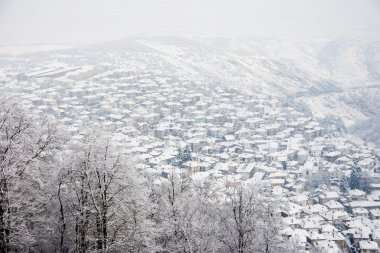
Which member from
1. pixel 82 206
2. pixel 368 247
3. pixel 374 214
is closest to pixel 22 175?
pixel 82 206

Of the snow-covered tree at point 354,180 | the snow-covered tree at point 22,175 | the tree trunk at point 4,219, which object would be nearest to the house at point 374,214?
the snow-covered tree at point 354,180

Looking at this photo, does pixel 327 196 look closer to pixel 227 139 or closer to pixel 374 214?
pixel 374 214

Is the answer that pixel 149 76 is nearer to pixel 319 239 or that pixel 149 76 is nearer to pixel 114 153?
pixel 319 239

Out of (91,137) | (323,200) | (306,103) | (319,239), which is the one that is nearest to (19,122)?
(91,137)

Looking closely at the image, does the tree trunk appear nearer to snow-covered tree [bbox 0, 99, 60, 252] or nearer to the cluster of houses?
snow-covered tree [bbox 0, 99, 60, 252]

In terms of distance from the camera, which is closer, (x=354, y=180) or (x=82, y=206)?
(x=82, y=206)

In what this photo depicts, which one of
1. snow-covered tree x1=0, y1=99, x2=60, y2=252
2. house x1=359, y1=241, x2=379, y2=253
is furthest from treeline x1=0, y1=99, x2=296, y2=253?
house x1=359, y1=241, x2=379, y2=253
